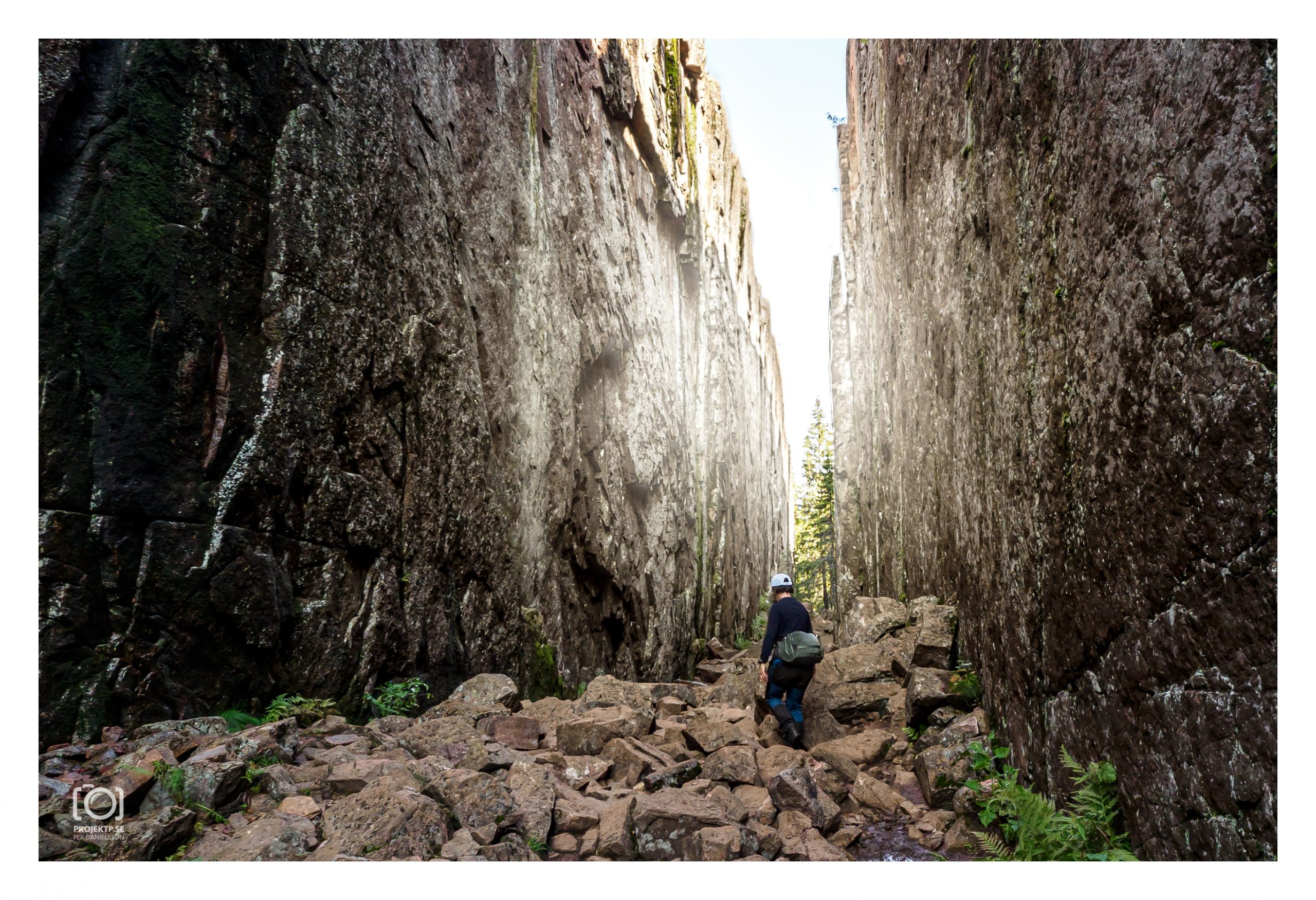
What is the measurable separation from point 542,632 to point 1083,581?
817 centimetres

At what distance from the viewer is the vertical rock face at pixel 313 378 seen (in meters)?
5.18

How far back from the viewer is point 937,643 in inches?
295

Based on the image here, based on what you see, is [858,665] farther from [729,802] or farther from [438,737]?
[438,737]

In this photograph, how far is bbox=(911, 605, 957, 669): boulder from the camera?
744 cm

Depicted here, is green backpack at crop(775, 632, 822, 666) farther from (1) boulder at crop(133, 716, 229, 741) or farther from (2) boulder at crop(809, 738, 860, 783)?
(1) boulder at crop(133, 716, 229, 741)

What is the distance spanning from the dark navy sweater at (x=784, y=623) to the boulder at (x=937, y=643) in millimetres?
1178

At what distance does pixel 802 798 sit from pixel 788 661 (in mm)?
2869

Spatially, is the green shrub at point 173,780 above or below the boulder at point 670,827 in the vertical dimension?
above

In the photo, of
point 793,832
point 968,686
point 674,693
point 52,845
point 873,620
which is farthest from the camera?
point 873,620

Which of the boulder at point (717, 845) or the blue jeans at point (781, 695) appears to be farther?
the blue jeans at point (781, 695)

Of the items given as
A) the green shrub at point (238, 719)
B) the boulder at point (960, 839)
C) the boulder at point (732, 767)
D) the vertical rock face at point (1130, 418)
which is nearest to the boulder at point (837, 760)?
the boulder at point (732, 767)

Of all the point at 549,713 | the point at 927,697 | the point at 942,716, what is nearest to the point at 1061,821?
the point at 942,716

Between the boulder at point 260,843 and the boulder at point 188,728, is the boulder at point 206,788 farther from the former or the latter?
the boulder at point 188,728
